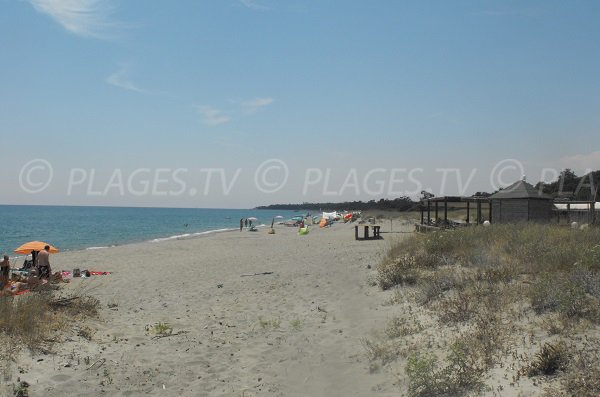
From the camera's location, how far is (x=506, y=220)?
2227 cm

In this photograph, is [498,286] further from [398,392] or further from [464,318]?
[398,392]

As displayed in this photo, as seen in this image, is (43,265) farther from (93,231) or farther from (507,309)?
(93,231)

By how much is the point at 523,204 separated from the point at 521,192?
2.12 ft

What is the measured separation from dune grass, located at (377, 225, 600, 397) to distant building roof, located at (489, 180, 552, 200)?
38.4 feet

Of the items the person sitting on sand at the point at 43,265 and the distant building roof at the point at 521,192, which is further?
the distant building roof at the point at 521,192

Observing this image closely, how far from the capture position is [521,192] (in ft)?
70.7

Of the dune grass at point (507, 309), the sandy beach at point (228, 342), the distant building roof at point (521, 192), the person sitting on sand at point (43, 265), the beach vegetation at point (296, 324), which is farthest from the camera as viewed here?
the distant building roof at point (521, 192)

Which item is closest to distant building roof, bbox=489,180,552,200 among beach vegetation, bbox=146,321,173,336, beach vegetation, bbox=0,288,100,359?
beach vegetation, bbox=146,321,173,336

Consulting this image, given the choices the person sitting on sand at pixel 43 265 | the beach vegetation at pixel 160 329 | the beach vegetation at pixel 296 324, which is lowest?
the beach vegetation at pixel 160 329

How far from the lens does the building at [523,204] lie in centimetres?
2102

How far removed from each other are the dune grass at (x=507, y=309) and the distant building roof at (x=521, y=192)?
38.4 feet

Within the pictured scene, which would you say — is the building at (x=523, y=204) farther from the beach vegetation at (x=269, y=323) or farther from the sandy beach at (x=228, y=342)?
the beach vegetation at (x=269, y=323)

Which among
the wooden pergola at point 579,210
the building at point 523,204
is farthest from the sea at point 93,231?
the wooden pergola at point 579,210

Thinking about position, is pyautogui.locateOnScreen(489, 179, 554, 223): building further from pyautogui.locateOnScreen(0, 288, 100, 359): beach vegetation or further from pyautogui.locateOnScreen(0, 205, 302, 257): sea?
pyautogui.locateOnScreen(0, 205, 302, 257): sea
